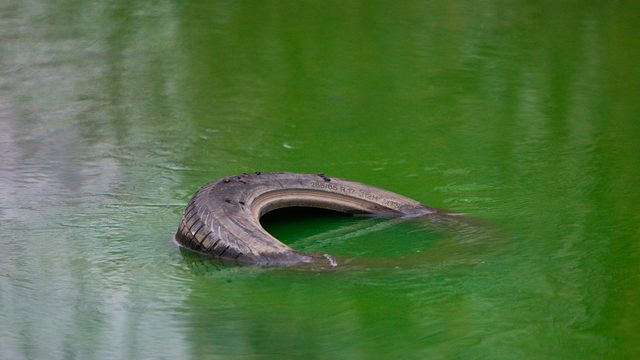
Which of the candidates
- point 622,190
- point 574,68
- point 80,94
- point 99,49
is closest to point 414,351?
point 622,190

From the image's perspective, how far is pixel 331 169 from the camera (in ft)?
14.9

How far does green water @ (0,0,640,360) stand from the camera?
105 inches

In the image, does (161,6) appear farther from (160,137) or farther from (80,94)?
(160,137)

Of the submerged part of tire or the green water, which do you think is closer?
the green water

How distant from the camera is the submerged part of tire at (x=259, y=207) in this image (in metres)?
3.19

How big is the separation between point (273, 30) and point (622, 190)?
188 inches

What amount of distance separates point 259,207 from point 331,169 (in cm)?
100

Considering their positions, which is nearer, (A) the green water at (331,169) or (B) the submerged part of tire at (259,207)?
(A) the green water at (331,169)

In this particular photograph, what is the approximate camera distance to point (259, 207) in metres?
3.63

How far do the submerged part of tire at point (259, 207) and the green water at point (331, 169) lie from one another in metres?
0.09

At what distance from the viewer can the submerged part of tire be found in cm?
319

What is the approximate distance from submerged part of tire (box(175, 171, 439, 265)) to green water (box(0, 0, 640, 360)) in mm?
87

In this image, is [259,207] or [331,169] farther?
[331,169]

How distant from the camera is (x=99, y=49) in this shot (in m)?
7.36
